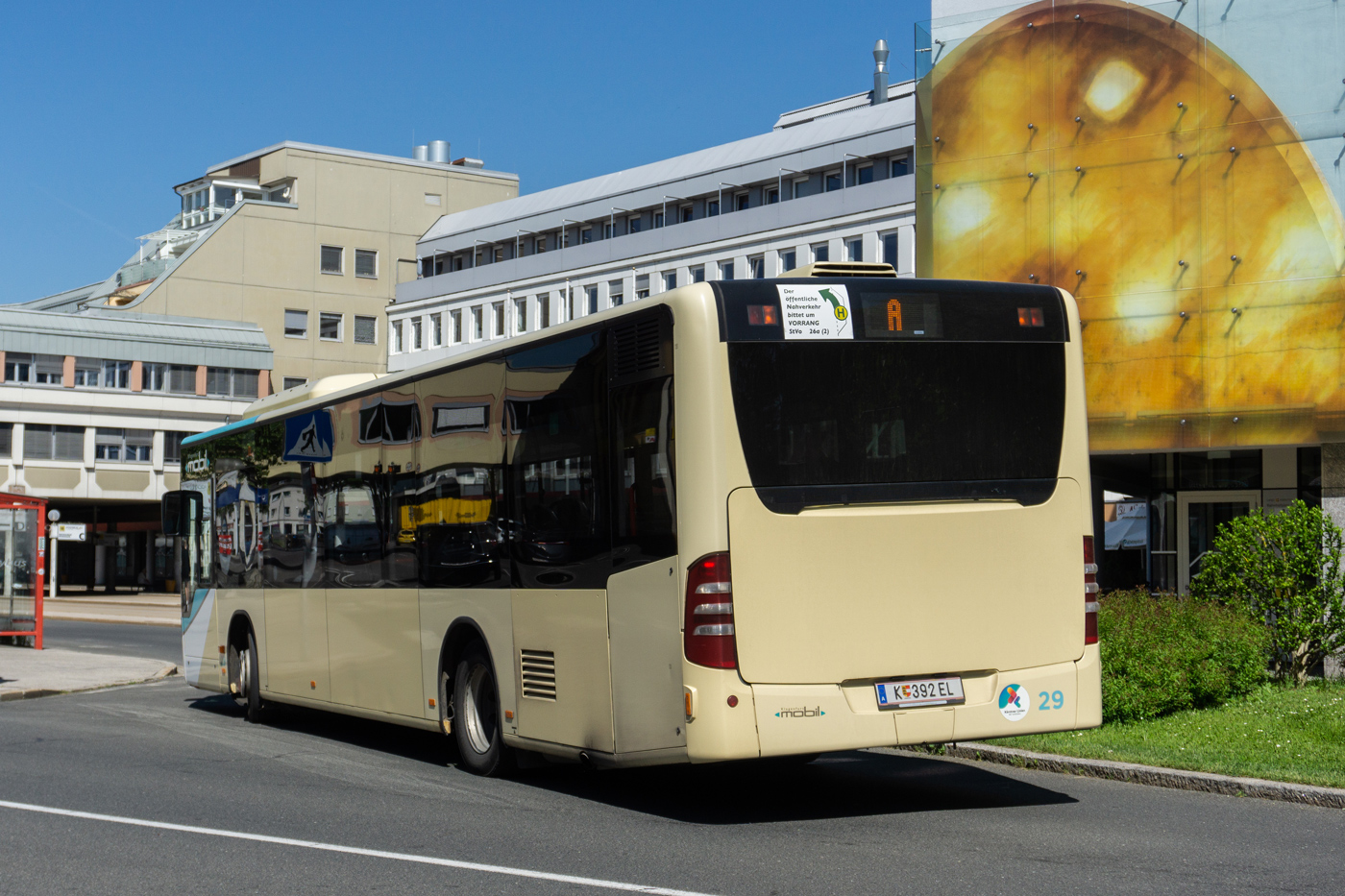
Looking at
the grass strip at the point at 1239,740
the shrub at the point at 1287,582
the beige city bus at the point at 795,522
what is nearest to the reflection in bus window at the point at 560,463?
the beige city bus at the point at 795,522

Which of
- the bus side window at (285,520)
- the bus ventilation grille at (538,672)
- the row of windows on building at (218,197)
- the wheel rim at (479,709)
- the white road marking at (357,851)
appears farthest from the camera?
the row of windows on building at (218,197)

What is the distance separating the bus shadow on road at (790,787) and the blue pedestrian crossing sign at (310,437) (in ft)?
9.04

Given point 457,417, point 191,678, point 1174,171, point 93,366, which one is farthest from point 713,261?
point 457,417

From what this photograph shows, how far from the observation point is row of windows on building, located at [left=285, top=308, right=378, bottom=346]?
8662 cm

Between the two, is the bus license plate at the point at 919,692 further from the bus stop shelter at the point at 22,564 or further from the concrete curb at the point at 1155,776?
the bus stop shelter at the point at 22,564

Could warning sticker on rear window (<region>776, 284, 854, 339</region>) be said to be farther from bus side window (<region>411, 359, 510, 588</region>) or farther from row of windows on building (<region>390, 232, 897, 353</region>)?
row of windows on building (<region>390, 232, 897, 353</region>)

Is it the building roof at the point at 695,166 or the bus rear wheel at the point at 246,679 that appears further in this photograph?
the building roof at the point at 695,166

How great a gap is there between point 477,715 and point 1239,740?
19.2 feet

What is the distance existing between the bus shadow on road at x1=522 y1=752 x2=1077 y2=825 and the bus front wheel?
34 centimetres

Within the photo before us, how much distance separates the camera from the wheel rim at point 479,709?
11.3 meters

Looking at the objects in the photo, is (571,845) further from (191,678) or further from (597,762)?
(191,678)

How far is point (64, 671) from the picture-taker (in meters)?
23.1

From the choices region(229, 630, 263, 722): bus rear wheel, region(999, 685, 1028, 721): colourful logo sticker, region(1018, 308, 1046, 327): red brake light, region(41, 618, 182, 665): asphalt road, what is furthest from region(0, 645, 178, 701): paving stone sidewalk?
region(1018, 308, 1046, 327): red brake light

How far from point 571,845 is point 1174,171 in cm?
1612
